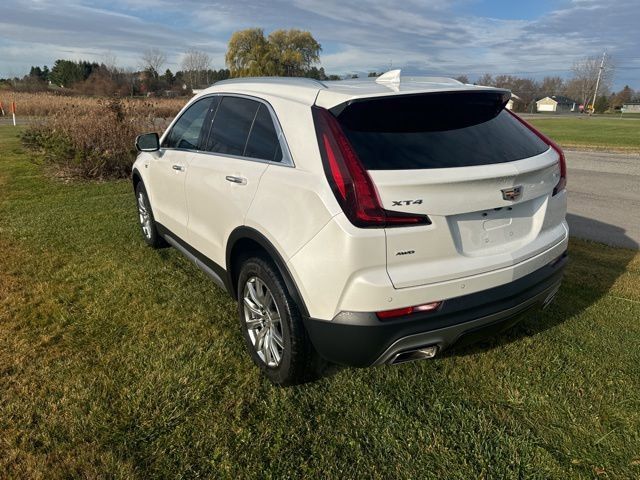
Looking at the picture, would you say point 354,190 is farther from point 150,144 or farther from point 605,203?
point 605,203

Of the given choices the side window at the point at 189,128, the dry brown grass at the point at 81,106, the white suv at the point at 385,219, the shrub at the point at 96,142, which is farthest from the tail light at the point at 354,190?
the dry brown grass at the point at 81,106

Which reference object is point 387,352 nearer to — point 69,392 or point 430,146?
point 430,146

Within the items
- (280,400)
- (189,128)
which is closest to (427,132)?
(280,400)

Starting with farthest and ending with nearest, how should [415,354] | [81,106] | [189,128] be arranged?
[81,106]
[189,128]
[415,354]

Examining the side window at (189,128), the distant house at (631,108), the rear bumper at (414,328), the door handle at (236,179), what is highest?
A: the distant house at (631,108)

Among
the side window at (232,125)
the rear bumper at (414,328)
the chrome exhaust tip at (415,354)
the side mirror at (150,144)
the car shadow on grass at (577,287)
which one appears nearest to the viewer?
the rear bumper at (414,328)

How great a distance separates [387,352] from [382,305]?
28cm

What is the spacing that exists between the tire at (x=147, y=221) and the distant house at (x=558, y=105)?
115 m

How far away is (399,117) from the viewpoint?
7.73ft

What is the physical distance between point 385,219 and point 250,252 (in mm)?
1056

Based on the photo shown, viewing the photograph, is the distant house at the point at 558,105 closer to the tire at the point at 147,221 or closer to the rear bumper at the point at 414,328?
the tire at the point at 147,221

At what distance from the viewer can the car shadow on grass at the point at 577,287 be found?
10.6ft

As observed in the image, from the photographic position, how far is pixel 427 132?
2373mm

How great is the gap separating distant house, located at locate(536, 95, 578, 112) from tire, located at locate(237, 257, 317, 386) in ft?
384
